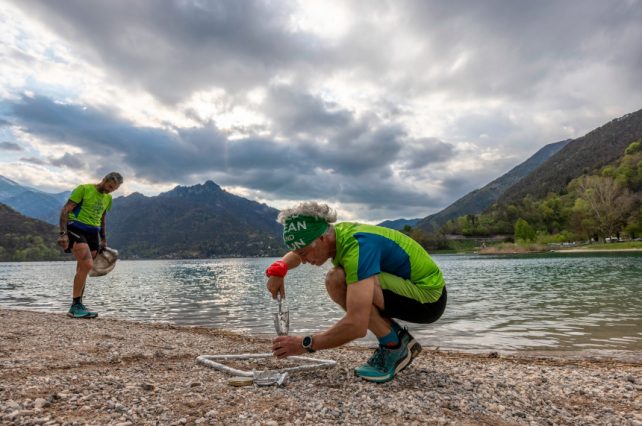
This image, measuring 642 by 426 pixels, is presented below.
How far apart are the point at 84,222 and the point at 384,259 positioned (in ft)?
29.5

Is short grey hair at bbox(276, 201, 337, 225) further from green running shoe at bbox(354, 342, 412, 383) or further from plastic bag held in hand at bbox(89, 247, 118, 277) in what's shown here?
plastic bag held in hand at bbox(89, 247, 118, 277)

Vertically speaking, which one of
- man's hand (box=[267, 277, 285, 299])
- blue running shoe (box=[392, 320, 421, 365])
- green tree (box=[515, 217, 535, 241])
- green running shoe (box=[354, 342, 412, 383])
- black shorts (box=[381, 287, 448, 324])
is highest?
green tree (box=[515, 217, 535, 241])

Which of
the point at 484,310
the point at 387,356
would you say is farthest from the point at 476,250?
the point at 387,356

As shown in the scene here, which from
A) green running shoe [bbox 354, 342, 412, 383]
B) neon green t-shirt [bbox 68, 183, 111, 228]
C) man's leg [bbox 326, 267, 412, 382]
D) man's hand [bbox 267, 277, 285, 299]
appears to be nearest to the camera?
man's leg [bbox 326, 267, 412, 382]

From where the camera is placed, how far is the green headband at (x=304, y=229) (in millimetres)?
4457

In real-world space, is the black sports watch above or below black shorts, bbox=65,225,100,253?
below

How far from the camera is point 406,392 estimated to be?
14.7 ft

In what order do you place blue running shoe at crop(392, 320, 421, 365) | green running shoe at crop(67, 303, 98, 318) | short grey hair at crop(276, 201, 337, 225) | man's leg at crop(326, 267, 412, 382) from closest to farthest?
1. short grey hair at crop(276, 201, 337, 225)
2. man's leg at crop(326, 267, 412, 382)
3. blue running shoe at crop(392, 320, 421, 365)
4. green running shoe at crop(67, 303, 98, 318)

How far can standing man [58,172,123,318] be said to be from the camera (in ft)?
33.1

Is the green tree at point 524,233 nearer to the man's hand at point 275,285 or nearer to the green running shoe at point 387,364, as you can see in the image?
the green running shoe at point 387,364

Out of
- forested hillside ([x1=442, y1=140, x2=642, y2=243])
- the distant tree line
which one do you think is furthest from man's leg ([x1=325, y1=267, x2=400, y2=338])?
forested hillside ([x1=442, y1=140, x2=642, y2=243])

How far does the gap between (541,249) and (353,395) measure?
15284cm

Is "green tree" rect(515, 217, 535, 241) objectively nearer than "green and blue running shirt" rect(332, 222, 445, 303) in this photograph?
No

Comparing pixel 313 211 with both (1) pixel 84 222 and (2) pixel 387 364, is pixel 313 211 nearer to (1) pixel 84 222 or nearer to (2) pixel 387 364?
(2) pixel 387 364
